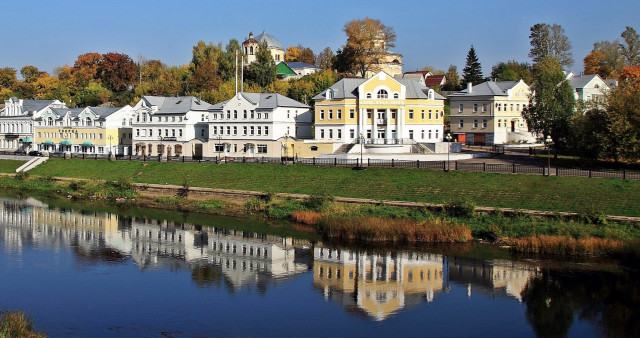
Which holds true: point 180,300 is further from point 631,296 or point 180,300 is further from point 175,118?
point 175,118

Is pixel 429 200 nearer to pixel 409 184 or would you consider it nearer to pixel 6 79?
pixel 409 184

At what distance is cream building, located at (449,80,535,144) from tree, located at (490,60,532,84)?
17.6 m

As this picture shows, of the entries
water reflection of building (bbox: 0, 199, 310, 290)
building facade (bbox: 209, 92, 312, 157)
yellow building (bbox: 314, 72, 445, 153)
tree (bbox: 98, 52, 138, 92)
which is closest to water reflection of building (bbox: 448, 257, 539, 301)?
water reflection of building (bbox: 0, 199, 310, 290)

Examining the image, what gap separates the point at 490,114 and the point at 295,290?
47.4 metres

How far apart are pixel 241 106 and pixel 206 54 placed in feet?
113

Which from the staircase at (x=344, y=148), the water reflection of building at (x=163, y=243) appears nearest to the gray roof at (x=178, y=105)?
the staircase at (x=344, y=148)

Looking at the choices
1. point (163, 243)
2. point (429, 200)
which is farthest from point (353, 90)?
point (163, 243)

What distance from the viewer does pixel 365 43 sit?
3290 inches

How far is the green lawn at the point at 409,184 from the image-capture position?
1479 inches

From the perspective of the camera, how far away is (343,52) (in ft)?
283

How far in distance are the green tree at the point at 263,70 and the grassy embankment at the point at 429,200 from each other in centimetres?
3585

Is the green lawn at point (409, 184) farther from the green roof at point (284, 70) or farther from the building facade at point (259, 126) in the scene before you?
the green roof at point (284, 70)

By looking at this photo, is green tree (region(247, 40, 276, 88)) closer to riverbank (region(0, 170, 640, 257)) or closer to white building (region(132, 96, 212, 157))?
white building (region(132, 96, 212, 157))

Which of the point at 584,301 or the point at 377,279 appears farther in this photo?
the point at 377,279
